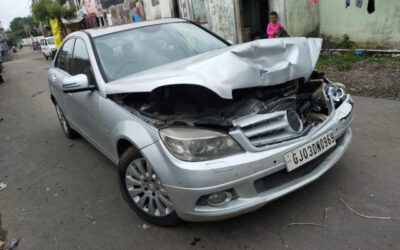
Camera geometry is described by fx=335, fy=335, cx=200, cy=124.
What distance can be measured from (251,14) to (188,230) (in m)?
11.1

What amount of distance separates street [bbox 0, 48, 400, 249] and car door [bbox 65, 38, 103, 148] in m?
0.58

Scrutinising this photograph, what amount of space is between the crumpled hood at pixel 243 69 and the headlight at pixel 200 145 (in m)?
0.33

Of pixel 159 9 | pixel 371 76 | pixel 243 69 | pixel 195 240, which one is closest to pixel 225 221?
pixel 195 240

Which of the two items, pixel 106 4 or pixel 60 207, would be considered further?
pixel 106 4

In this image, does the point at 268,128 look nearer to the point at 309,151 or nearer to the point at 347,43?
the point at 309,151

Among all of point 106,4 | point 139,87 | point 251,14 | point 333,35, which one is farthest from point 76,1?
point 139,87

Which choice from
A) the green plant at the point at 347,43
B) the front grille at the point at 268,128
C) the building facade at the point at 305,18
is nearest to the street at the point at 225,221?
the front grille at the point at 268,128

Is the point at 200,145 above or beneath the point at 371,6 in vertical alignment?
beneath

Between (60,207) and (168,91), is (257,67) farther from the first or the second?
(60,207)

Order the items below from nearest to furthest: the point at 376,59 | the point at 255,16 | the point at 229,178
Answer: the point at 229,178, the point at 376,59, the point at 255,16

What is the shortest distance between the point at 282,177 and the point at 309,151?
285mm

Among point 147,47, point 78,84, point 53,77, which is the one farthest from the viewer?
point 53,77

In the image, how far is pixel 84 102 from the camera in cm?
371

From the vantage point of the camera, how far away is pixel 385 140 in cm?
391
